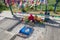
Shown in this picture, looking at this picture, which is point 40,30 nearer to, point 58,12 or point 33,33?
point 33,33

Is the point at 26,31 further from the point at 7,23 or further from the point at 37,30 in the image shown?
the point at 7,23

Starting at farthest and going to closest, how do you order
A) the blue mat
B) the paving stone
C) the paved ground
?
the paving stone < the blue mat < the paved ground

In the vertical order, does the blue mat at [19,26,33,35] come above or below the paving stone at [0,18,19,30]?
below

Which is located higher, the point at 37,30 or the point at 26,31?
the point at 26,31

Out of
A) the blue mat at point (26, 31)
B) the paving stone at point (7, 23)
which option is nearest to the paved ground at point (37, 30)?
the paving stone at point (7, 23)

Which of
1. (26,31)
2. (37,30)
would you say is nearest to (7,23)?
(26,31)

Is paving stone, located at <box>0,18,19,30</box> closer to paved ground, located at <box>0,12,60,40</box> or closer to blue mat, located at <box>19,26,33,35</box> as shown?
paved ground, located at <box>0,12,60,40</box>

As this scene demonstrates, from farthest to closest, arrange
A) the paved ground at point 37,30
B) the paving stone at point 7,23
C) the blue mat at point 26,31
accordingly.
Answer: the paving stone at point 7,23
the blue mat at point 26,31
the paved ground at point 37,30

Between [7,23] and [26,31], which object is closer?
[26,31]

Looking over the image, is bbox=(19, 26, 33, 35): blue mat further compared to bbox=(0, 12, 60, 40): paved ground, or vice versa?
bbox=(19, 26, 33, 35): blue mat

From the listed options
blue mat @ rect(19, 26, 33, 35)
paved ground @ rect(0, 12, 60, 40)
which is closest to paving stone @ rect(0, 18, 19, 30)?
paved ground @ rect(0, 12, 60, 40)

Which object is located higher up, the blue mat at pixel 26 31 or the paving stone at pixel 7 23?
the paving stone at pixel 7 23

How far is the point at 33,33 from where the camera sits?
19.3 metres

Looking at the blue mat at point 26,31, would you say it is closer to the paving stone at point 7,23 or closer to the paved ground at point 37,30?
the paved ground at point 37,30
